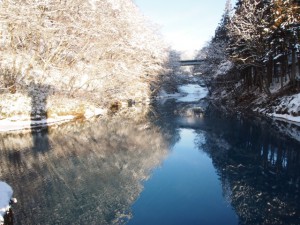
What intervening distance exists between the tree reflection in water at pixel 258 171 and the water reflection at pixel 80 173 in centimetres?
355

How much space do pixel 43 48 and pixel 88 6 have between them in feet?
21.9

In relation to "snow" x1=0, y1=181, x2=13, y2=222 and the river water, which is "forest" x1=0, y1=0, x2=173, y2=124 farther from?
"snow" x1=0, y1=181, x2=13, y2=222

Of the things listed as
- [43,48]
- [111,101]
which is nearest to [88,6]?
[43,48]

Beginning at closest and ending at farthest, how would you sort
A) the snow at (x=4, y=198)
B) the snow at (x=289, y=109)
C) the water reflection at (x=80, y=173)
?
the snow at (x=4, y=198)
the water reflection at (x=80, y=173)
the snow at (x=289, y=109)

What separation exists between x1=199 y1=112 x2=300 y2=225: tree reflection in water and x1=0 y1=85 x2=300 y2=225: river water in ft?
0.10

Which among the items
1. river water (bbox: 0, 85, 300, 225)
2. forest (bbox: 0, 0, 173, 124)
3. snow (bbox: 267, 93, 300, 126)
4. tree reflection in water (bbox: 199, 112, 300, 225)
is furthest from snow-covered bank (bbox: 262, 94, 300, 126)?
forest (bbox: 0, 0, 173, 124)

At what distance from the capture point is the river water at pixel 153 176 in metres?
9.44

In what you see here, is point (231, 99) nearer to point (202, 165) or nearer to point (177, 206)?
point (202, 165)

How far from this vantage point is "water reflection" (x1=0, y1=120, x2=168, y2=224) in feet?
31.6

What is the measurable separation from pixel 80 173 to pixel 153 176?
3373 mm

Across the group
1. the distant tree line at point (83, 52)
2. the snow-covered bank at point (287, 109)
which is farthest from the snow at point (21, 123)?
the snow-covered bank at point (287, 109)

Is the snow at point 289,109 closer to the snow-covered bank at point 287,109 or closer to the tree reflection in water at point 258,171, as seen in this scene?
the snow-covered bank at point 287,109

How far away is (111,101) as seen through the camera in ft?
136

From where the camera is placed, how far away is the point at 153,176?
13.3m
